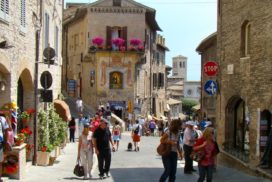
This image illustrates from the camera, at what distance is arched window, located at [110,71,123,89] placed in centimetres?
4894

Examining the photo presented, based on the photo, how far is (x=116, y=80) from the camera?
49.1m

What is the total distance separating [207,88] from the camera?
20.2 metres

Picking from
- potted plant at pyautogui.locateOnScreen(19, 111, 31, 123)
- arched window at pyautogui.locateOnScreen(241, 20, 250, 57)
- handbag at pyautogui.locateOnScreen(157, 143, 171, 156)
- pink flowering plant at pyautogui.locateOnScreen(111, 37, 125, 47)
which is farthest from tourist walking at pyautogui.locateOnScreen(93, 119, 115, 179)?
pink flowering plant at pyautogui.locateOnScreen(111, 37, 125, 47)

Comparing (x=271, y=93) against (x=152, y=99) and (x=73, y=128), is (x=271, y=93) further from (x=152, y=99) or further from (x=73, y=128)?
(x=152, y=99)

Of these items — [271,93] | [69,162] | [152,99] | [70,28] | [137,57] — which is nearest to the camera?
[271,93]

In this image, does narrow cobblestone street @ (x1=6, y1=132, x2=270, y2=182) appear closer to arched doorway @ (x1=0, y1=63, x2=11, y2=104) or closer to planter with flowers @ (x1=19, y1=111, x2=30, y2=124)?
planter with flowers @ (x1=19, y1=111, x2=30, y2=124)

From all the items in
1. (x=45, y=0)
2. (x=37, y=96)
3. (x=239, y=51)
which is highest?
(x=45, y=0)

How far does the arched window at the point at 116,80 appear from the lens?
48.9 meters

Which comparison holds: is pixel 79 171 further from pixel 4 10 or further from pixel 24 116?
pixel 4 10

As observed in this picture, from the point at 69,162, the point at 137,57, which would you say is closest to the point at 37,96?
the point at 69,162

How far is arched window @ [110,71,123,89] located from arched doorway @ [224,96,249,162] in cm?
2805

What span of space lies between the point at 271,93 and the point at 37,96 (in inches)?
298

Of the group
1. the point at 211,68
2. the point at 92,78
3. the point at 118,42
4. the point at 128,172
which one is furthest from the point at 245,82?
the point at 92,78

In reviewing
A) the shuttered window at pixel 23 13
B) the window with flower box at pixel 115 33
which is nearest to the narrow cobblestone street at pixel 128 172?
the shuttered window at pixel 23 13
